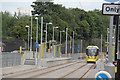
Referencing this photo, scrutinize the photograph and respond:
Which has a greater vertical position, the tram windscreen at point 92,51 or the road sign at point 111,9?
the road sign at point 111,9

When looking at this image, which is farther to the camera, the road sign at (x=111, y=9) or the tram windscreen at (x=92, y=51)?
the tram windscreen at (x=92, y=51)

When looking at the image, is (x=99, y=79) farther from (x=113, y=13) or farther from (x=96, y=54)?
(x=96, y=54)

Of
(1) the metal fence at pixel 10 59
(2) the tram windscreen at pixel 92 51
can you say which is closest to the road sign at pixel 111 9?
(1) the metal fence at pixel 10 59

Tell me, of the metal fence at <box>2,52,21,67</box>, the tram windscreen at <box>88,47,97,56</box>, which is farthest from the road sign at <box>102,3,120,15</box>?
the tram windscreen at <box>88,47,97,56</box>

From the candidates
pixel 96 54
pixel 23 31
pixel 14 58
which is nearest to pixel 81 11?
pixel 23 31

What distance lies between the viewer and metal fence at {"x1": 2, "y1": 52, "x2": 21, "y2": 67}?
30906mm

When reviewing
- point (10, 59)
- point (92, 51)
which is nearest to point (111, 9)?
point (10, 59)

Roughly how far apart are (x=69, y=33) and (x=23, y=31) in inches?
964

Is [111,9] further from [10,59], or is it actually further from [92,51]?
[92,51]

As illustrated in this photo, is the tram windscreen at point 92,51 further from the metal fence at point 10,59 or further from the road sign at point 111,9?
the road sign at point 111,9

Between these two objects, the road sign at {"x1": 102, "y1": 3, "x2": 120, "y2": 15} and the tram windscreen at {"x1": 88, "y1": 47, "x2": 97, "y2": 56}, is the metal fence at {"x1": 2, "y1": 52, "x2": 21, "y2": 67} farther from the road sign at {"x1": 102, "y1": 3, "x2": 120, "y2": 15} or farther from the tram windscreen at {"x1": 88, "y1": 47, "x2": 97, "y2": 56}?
the tram windscreen at {"x1": 88, "y1": 47, "x2": 97, "y2": 56}

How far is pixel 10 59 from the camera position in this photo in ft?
106

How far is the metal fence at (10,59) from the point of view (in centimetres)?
3091

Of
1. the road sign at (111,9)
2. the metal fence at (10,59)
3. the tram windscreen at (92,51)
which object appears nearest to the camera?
the road sign at (111,9)
